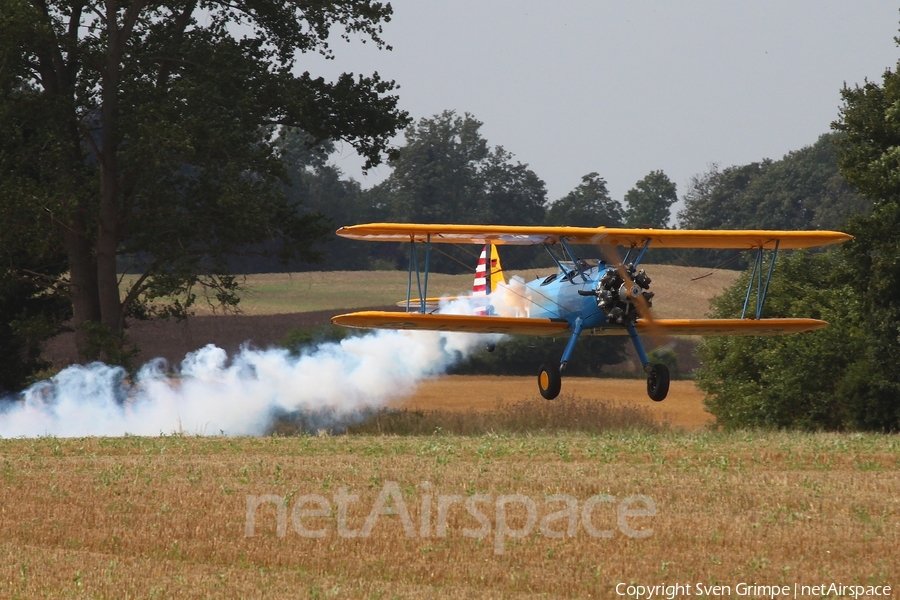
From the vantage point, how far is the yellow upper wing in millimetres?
24953

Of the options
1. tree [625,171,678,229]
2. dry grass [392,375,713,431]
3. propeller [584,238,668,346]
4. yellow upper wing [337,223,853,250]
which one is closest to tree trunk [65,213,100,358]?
dry grass [392,375,713,431]

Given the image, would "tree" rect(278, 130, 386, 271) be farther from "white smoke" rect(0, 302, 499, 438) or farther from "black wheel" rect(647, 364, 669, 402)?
"black wheel" rect(647, 364, 669, 402)

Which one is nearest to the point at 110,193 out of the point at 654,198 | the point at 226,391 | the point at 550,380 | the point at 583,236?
the point at 226,391

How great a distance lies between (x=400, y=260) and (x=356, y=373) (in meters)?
71.0

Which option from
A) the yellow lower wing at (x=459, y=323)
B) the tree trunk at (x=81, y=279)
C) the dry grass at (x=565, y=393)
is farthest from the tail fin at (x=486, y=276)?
the tree trunk at (x=81, y=279)

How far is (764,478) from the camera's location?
69.7 ft

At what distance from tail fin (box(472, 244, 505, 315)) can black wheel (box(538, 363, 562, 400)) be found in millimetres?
3970

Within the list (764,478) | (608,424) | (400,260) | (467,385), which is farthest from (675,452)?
(400,260)

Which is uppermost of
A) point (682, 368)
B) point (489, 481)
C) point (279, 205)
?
point (279, 205)

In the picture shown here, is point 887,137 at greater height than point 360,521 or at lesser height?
greater

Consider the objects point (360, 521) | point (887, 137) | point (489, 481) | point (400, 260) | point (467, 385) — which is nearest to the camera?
point (360, 521)

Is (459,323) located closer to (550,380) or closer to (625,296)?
(550,380)

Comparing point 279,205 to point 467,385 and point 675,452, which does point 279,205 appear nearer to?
point 467,385

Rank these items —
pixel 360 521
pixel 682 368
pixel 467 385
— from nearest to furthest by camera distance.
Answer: pixel 360 521, pixel 467 385, pixel 682 368
